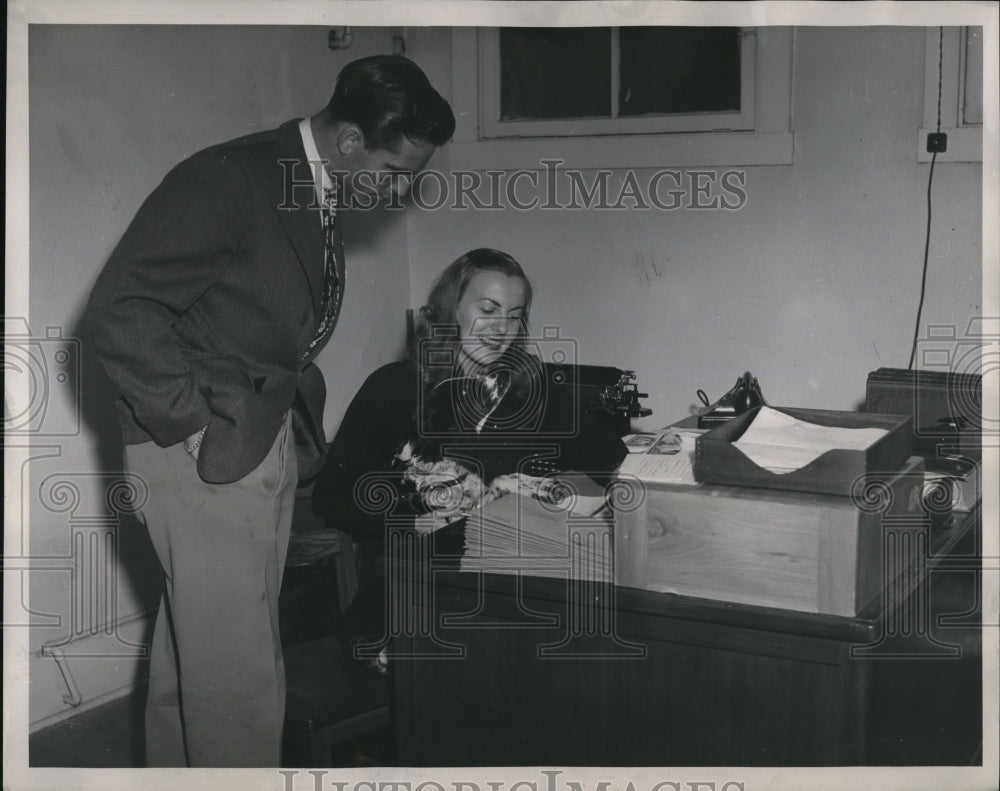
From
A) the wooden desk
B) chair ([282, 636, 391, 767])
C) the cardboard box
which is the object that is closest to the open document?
the cardboard box

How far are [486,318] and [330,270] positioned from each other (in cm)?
68

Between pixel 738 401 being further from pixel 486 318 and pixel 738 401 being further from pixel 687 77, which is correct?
pixel 687 77

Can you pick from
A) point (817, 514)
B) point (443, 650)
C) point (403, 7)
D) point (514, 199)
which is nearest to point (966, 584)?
point (817, 514)

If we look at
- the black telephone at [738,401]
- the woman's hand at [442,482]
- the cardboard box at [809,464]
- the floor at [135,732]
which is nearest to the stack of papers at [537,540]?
the cardboard box at [809,464]

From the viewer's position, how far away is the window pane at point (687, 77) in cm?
220

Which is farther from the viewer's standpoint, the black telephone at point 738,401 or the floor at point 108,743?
the black telephone at point 738,401

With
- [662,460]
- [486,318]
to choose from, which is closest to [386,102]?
[486,318]

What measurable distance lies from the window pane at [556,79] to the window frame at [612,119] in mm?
17

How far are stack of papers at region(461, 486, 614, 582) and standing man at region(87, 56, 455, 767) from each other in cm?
50

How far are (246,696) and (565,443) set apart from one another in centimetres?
98

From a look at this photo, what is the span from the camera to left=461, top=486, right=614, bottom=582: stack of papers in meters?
1.50

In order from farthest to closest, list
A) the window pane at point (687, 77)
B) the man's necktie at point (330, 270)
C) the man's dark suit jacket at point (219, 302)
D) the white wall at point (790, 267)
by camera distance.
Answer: the white wall at point (790, 267) < the window pane at point (687, 77) < the man's necktie at point (330, 270) < the man's dark suit jacket at point (219, 302)

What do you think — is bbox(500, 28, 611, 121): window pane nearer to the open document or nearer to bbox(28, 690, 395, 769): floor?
the open document

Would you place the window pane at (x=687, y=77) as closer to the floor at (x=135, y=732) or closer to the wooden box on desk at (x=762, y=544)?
the wooden box on desk at (x=762, y=544)
